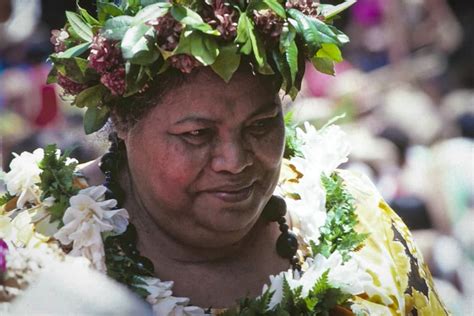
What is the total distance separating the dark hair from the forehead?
0.01 metres

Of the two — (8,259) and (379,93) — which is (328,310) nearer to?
(8,259)

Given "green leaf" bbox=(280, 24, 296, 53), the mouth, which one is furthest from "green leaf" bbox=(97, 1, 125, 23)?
the mouth

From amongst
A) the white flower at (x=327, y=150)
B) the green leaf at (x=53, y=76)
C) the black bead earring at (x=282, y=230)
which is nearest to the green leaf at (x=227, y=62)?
the green leaf at (x=53, y=76)

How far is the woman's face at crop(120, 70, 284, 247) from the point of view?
3.24 metres

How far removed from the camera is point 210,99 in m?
3.24

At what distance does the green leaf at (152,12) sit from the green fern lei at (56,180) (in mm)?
545

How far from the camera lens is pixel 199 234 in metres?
3.38

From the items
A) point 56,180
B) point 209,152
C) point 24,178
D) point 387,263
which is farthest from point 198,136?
point 387,263

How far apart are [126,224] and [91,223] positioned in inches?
5.5

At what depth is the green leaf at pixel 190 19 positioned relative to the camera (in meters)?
3.14

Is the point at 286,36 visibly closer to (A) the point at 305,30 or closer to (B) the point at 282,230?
(A) the point at 305,30

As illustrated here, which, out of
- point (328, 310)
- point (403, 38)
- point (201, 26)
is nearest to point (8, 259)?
point (201, 26)

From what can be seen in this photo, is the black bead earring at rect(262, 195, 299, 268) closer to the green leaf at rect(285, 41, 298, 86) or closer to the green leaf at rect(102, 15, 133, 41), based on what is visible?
the green leaf at rect(285, 41, 298, 86)

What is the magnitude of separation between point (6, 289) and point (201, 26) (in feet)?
4.81
